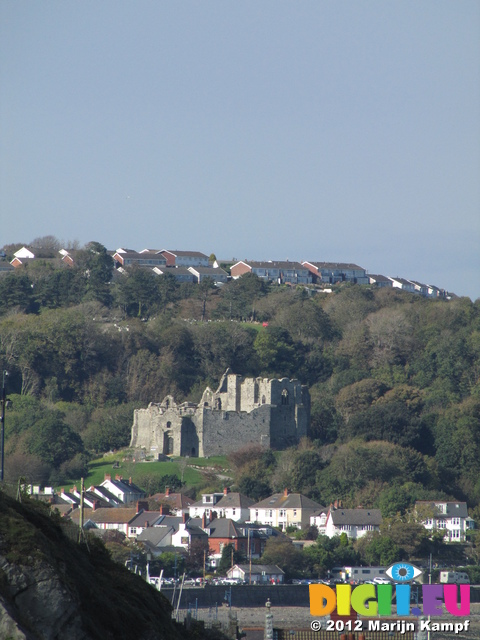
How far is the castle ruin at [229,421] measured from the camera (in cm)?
6712

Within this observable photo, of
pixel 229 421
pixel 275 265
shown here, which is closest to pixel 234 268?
pixel 275 265

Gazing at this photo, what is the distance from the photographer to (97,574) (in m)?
19.0

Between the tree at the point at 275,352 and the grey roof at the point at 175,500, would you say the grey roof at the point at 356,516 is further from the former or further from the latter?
the tree at the point at 275,352

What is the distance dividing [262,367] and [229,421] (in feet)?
38.8

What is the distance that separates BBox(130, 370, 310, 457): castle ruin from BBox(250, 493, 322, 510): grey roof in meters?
5.86

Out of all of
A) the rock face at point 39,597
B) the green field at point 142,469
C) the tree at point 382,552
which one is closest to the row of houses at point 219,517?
the green field at point 142,469

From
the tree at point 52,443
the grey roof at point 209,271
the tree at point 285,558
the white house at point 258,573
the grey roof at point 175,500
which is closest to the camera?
the white house at point 258,573

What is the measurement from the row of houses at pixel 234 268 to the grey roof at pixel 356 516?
46.2 m

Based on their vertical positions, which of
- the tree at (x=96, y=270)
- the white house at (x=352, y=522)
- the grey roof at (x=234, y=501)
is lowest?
the white house at (x=352, y=522)

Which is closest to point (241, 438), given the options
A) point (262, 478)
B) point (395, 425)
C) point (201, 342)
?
point (262, 478)

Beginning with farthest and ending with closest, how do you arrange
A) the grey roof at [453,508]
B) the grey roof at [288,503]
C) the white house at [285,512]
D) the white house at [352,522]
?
the grey roof at [453,508] → the grey roof at [288,503] → the white house at [285,512] → the white house at [352,522]

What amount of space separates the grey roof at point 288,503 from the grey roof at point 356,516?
74.1 inches

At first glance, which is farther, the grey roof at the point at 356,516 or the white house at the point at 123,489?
the white house at the point at 123,489

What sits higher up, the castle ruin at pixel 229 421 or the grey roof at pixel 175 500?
the castle ruin at pixel 229 421
